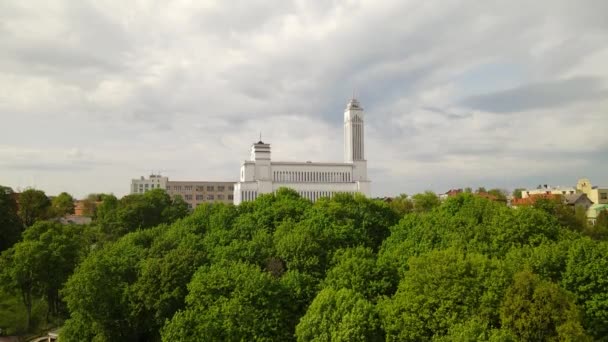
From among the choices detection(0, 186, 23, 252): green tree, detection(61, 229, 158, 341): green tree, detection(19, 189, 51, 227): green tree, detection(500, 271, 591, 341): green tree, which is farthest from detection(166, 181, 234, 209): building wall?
detection(500, 271, 591, 341): green tree

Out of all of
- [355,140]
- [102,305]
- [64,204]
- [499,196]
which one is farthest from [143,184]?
[102,305]

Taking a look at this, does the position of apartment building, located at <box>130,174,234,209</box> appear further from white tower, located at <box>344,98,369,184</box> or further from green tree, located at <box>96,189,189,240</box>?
green tree, located at <box>96,189,189,240</box>

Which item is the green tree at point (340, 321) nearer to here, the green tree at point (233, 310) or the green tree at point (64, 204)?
the green tree at point (233, 310)

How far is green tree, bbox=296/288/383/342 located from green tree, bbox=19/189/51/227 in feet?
167

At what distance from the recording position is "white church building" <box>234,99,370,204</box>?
100125 mm

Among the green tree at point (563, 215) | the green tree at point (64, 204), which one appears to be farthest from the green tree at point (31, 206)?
the green tree at point (563, 215)

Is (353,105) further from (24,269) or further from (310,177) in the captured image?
(24,269)

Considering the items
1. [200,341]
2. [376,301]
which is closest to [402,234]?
[376,301]

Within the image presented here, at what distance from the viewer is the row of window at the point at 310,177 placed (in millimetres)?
102938

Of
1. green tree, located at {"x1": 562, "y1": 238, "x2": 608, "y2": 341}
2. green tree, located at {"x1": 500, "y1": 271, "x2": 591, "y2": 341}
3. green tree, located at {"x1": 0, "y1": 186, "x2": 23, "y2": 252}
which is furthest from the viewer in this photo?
green tree, located at {"x1": 0, "y1": 186, "x2": 23, "y2": 252}

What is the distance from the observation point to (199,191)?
11656 cm

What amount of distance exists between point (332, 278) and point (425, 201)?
38.5m

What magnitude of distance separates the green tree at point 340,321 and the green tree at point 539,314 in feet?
17.2

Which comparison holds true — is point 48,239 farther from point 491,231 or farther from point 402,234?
point 491,231
